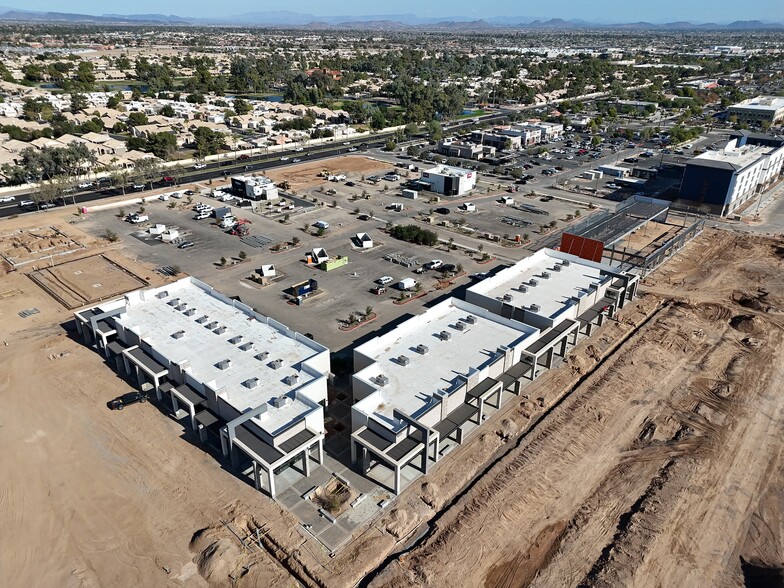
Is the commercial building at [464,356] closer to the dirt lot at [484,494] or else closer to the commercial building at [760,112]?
the dirt lot at [484,494]

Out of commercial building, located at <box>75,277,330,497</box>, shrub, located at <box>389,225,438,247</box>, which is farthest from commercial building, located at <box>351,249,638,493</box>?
shrub, located at <box>389,225,438,247</box>

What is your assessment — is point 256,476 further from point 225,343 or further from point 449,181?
point 449,181

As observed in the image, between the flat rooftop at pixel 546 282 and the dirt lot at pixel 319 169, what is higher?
the flat rooftop at pixel 546 282

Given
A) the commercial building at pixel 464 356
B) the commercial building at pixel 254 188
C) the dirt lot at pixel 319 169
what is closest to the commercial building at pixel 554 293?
the commercial building at pixel 464 356

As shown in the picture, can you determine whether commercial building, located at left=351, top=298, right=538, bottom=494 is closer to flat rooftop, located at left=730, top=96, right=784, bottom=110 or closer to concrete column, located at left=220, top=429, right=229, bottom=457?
concrete column, located at left=220, top=429, right=229, bottom=457

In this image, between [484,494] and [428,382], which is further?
[428,382]

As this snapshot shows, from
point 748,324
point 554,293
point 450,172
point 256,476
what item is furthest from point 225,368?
point 450,172
